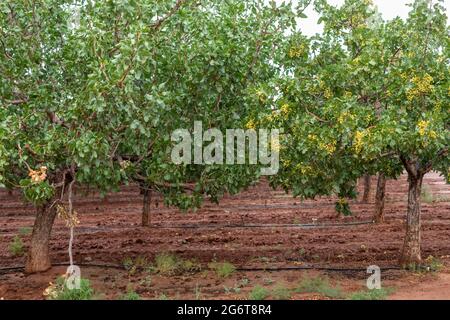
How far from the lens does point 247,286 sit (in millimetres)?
10859

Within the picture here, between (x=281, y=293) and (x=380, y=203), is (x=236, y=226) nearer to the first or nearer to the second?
(x=380, y=203)

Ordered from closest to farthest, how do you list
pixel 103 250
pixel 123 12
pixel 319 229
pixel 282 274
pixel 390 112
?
pixel 123 12 < pixel 390 112 < pixel 282 274 < pixel 103 250 < pixel 319 229

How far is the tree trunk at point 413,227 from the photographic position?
1170 cm

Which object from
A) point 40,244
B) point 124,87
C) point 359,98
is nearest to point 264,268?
point 359,98

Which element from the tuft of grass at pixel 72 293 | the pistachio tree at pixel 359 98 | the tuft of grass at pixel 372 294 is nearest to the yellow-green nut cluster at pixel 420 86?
the pistachio tree at pixel 359 98

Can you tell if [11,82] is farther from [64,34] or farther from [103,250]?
[103,250]

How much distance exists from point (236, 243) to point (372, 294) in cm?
631

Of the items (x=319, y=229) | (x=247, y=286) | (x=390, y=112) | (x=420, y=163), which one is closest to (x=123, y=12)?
Result: (x=390, y=112)

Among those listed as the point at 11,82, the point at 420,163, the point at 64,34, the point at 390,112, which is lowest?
the point at 420,163

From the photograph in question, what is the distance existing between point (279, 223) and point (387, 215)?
4330mm

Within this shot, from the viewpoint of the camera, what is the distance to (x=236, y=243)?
1564cm

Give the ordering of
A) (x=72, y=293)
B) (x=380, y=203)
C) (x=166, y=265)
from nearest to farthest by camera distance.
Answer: (x=72, y=293) → (x=166, y=265) → (x=380, y=203)

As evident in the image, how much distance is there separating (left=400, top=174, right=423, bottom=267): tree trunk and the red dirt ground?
542 millimetres

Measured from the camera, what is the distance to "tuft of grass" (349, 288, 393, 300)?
380 inches
